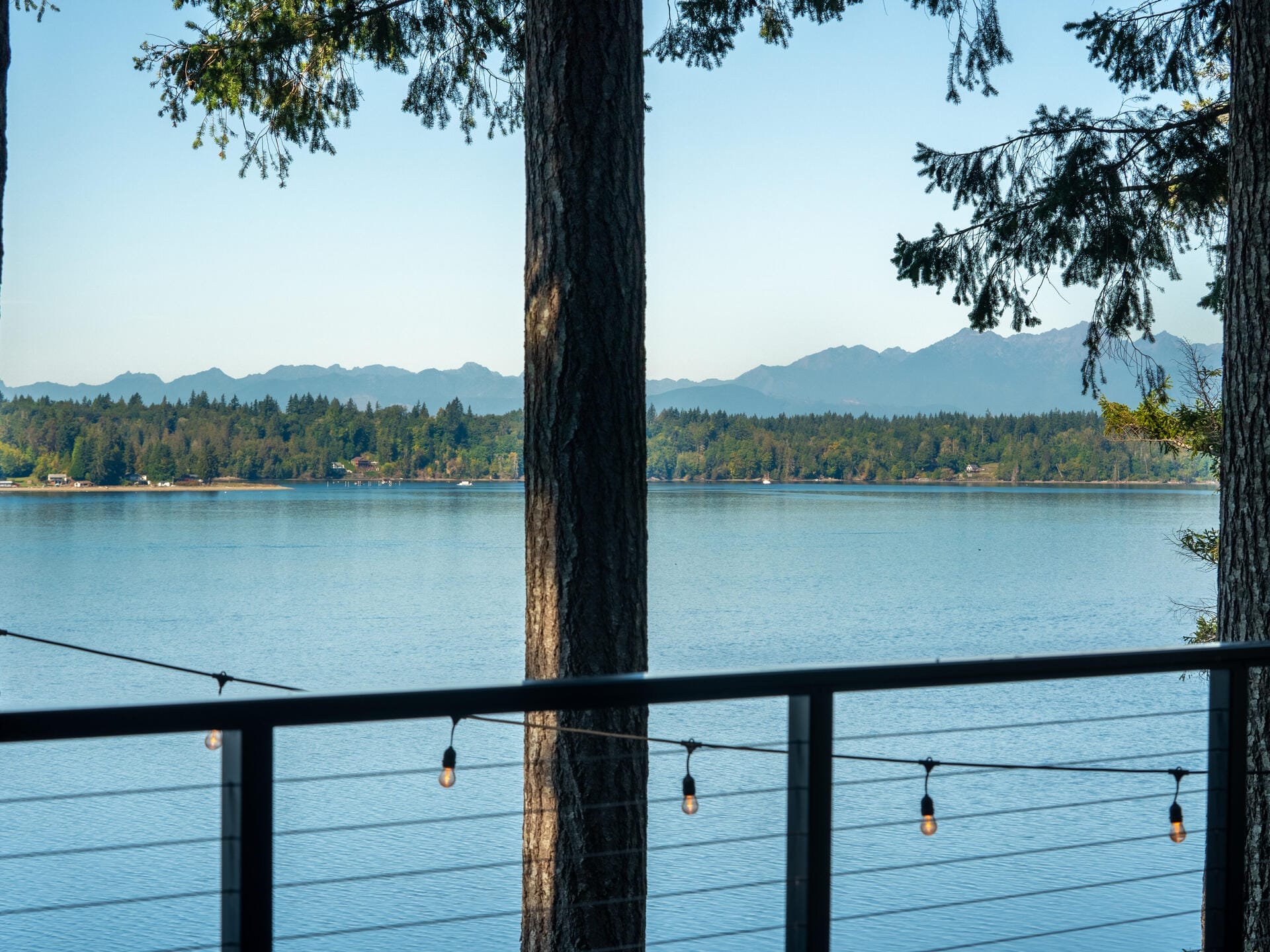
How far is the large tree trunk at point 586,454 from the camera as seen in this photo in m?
3.29

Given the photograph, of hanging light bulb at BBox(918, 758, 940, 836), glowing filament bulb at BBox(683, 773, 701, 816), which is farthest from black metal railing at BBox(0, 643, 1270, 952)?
glowing filament bulb at BBox(683, 773, 701, 816)

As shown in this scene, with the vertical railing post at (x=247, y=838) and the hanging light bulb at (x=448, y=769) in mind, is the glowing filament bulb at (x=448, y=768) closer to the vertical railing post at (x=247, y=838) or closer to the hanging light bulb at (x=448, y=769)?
the hanging light bulb at (x=448, y=769)

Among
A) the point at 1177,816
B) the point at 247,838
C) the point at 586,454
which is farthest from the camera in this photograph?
the point at 586,454

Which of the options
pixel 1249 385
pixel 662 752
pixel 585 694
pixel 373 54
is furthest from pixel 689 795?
pixel 373 54

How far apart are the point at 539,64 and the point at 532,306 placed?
67 centimetres

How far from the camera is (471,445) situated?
80500mm

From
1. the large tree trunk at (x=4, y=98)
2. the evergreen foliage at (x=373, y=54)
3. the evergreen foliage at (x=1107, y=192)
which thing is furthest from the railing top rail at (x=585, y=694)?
the evergreen foliage at (x=1107, y=192)

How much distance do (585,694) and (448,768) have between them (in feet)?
1.92

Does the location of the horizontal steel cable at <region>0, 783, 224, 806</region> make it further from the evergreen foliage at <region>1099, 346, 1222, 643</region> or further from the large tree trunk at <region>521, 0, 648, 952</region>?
the evergreen foliage at <region>1099, 346, 1222, 643</region>

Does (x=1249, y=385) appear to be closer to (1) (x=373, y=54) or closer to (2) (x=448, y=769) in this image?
(2) (x=448, y=769)

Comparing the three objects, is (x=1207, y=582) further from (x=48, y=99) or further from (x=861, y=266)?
(x=48, y=99)

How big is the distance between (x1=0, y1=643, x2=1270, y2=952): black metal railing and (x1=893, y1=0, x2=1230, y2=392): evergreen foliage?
4.99 metres

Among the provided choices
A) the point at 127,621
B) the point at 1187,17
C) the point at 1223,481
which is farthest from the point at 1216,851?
the point at 127,621

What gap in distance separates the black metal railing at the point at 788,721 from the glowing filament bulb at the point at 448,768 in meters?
0.22
